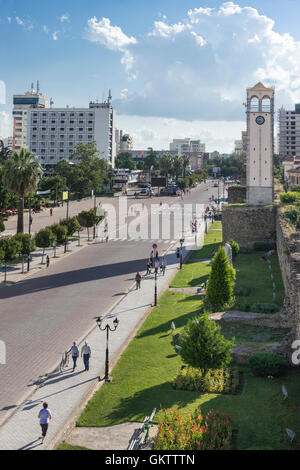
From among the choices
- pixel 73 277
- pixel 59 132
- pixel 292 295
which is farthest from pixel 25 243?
pixel 59 132

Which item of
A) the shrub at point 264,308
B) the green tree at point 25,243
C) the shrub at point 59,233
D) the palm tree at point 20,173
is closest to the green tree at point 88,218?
the palm tree at point 20,173

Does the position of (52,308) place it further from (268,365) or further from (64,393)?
(268,365)

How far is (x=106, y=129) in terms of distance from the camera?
165500mm

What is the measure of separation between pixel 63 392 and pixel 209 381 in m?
5.60

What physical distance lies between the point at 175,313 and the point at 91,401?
11033 millimetres

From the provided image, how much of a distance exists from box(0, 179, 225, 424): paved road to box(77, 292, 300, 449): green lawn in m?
3.20

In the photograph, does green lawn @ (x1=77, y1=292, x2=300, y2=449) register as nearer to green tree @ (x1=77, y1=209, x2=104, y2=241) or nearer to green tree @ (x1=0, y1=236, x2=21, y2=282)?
green tree @ (x1=0, y1=236, x2=21, y2=282)

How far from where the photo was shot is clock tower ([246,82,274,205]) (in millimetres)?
54406

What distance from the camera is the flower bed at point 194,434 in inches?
518

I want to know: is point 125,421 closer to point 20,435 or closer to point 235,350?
point 20,435

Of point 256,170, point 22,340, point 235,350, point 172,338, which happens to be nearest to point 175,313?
point 172,338

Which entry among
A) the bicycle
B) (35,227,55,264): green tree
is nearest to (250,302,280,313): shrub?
the bicycle

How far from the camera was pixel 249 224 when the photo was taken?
51406 mm

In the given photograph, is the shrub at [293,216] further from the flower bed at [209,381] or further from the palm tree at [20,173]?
the flower bed at [209,381]
